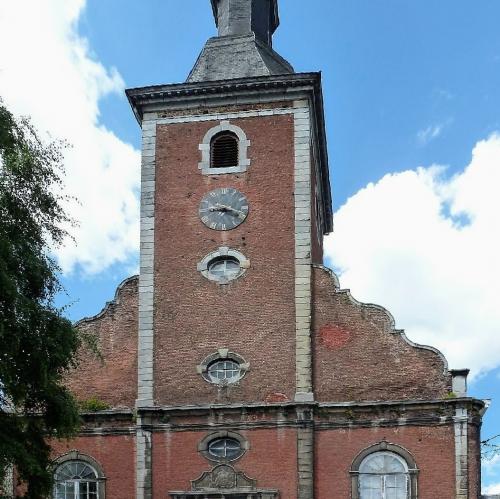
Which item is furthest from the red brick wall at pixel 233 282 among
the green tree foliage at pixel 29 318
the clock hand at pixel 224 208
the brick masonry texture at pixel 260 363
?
the green tree foliage at pixel 29 318

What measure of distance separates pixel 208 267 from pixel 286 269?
210 cm

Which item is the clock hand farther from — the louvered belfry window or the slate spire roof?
the slate spire roof

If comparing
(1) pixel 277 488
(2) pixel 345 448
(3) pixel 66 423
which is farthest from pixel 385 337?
(3) pixel 66 423

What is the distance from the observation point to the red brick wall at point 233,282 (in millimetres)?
23219

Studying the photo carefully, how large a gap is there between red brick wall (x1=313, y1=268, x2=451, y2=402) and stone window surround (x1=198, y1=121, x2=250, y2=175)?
14.5 feet

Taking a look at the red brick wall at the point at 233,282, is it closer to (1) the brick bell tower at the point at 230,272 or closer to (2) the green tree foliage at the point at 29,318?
(1) the brick bell tower at the point at 230,272

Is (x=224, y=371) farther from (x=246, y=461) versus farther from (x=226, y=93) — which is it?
(x=226, y=93)

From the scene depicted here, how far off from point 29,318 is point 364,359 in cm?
969

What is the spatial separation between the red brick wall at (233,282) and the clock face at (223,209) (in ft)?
0.55

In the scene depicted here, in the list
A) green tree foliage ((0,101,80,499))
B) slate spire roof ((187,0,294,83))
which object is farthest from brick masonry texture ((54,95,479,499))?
green tree foliage ((0,101,80,499))

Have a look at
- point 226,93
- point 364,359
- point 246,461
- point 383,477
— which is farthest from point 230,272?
point 383,477

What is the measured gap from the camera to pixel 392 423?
22.0 m

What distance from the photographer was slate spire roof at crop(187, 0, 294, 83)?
2680cm

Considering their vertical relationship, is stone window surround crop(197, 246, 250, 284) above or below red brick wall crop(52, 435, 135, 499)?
above
